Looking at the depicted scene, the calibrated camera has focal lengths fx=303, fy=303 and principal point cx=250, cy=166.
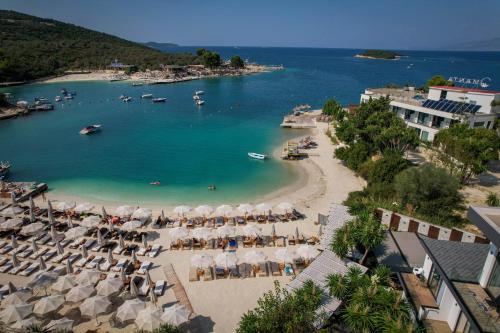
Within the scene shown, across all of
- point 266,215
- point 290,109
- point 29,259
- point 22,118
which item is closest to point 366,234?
point 266,215

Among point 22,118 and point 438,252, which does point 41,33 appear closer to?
point 22,118

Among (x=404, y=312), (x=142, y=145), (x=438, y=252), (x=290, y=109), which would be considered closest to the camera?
(x=404, y=312)

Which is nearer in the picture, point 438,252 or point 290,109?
point 438,252

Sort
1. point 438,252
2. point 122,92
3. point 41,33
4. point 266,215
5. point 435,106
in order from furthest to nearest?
point 41,33 < point 122,92 < point 435,106 < point 266,215 < point 438,252

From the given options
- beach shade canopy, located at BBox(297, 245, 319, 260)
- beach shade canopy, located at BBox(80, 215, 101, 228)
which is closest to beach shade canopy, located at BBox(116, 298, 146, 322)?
beach shade canopy, located at BBox(297, 245, 319, 260)

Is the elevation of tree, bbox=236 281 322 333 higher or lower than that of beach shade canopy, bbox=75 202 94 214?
higher

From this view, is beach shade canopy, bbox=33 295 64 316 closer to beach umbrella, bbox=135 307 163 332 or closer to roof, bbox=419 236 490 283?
beach umbrella, bbox=135 307 163 332

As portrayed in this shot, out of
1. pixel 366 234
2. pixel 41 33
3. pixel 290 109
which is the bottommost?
pixel 290 109
